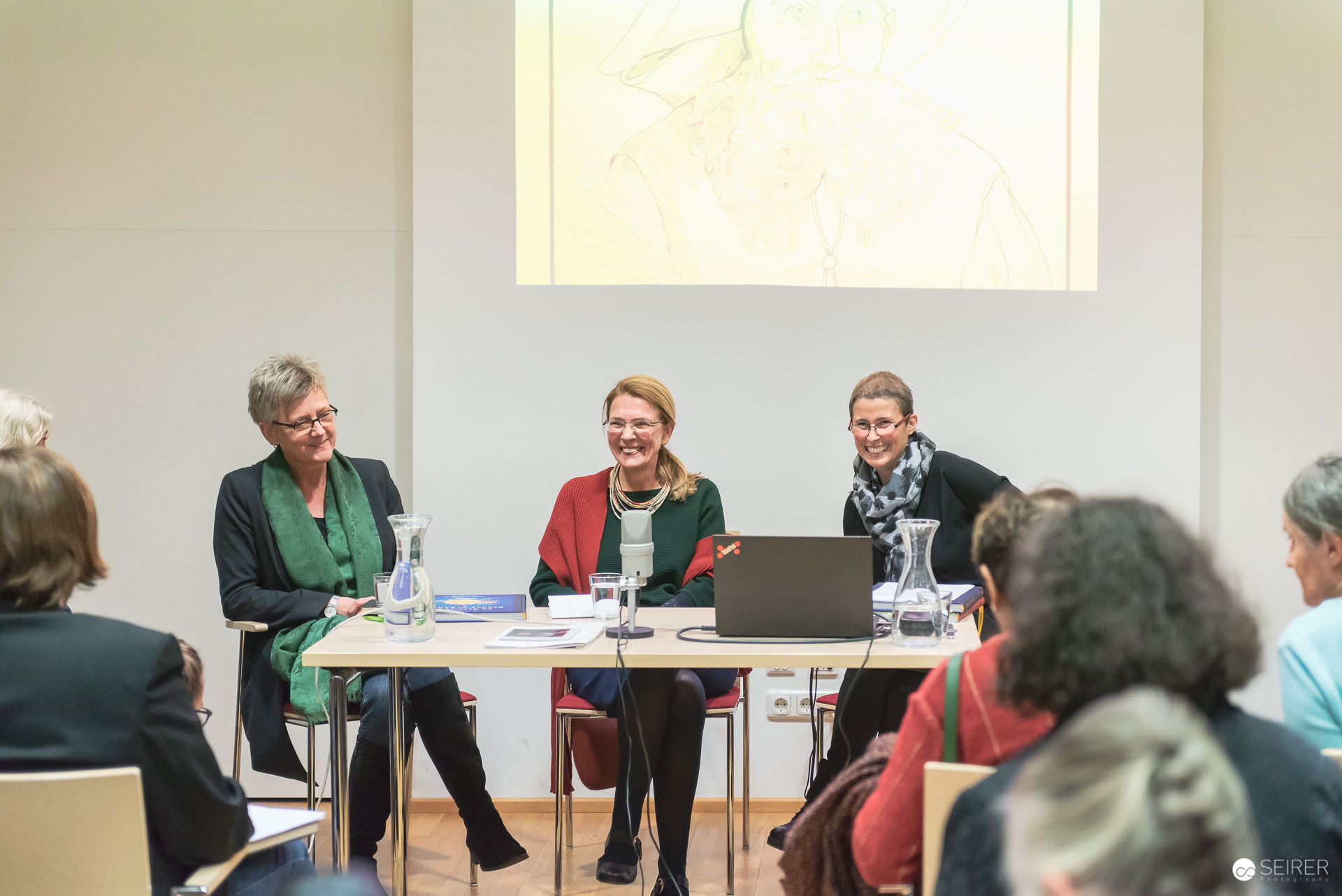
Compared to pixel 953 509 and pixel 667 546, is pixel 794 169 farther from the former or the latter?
pixel 667 546

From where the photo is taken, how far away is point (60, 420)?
11.9ft

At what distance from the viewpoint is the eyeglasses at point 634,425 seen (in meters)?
2.93

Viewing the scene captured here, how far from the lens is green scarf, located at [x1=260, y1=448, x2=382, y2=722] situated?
2699 millimetres

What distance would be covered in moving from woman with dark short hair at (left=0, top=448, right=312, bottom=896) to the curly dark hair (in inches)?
41.0

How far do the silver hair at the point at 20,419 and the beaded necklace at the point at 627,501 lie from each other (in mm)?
1388

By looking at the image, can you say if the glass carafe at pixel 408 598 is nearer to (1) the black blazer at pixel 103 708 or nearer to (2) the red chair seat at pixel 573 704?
(2) the red chair seat at pixel 573 704

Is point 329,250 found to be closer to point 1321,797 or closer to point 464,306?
point 464,306

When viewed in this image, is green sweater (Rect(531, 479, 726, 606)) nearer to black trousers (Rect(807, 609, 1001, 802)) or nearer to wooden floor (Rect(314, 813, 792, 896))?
black trousers (Rect(807, 609, 1001, 802))

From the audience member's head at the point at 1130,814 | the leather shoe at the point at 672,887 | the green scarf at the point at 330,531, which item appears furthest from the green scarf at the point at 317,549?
the audience member's head at the point at 1130,814

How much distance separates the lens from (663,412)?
9.76ft

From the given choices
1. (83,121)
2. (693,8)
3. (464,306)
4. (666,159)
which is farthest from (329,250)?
(693,8)

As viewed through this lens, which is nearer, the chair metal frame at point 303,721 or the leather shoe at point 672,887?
the leather shoe at point 672,887

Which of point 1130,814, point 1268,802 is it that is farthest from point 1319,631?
point 1130,814

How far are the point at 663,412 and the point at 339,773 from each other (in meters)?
1.23
